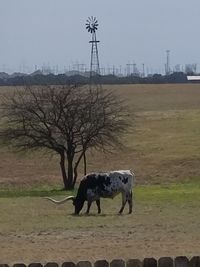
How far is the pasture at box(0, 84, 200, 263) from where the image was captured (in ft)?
58.3

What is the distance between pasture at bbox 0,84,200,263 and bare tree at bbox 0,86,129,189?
2950mm

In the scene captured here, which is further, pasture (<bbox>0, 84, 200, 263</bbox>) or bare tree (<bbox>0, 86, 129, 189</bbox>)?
bare tree (<bbox>0, 86, 129, 189</bbox>)

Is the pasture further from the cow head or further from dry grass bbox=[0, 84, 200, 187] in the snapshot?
the cow head

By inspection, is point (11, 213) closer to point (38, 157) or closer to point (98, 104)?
point (98, 104)

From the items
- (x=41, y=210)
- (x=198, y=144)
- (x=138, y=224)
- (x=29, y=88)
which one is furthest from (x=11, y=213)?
(x=198, y=144)

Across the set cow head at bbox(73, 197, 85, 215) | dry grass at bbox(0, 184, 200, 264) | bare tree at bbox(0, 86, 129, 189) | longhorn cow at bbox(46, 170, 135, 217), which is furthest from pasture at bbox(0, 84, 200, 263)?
bare tree at bbox(0, 86, 129, 189)

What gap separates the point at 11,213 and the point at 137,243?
11.2 metres

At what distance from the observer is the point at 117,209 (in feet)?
102

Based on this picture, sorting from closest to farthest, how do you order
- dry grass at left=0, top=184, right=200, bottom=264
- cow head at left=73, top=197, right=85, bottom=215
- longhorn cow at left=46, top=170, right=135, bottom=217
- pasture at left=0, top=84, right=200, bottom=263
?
dry grass at left=0, top=184, right=200, bottom=264
pasture at left=0, top=84, right=200, bottom=263
cow head at left=73, top=197, right=85, bottom=215
longhorn cow at left=46, top=170, right=135, bottom=217

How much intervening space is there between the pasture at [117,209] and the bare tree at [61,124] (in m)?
2.95

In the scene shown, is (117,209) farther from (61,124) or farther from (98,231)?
(61,124)

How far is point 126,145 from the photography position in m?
68.1

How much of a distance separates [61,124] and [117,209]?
1524 cm

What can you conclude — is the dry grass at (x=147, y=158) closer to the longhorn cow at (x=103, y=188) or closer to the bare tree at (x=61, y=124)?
the bare tree at (x=61, y=124)
